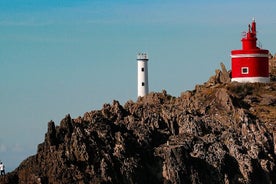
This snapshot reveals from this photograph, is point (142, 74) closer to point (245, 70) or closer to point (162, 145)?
point (245, 70)

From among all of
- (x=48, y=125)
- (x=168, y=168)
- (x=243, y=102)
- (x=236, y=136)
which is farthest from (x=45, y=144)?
(x=243, y=102)

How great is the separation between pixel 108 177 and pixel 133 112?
1446 cm

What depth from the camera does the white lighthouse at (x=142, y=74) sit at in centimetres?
12438

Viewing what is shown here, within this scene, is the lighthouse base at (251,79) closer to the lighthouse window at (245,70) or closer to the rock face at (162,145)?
the lighthouse window at (245,70)

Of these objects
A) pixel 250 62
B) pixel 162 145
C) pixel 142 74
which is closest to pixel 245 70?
pixel 250 62

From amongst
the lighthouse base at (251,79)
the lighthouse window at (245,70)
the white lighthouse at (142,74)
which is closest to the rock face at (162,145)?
the lighthouse base at (251,79)

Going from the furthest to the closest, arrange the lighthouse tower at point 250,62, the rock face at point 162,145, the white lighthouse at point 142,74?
the white lighthouse at point 142,74
the lighthouse tower at point 250,62
the rock face at point 162,145

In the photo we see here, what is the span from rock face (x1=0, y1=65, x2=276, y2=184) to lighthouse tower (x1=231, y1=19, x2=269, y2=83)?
8.67 m

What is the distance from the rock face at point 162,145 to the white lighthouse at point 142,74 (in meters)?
15.9

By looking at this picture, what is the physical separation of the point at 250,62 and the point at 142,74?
15250mm

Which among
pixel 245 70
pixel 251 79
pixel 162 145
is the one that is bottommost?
pixel 162 145

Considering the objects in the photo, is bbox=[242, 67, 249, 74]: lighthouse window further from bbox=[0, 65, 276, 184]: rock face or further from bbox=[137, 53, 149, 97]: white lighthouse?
bbox=[137, 53, 149, 97]: white lighthouse

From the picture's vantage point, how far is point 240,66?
11669 centimetres

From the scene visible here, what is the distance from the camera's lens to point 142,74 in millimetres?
125188
